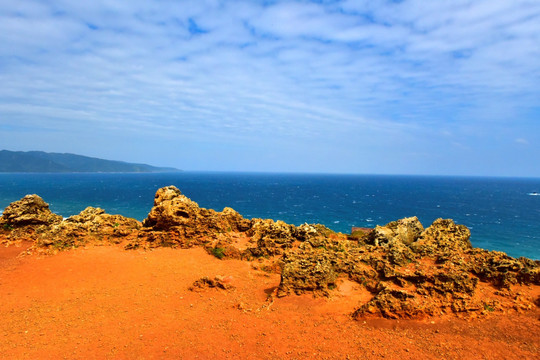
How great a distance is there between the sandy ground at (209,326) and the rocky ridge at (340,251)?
0.85m

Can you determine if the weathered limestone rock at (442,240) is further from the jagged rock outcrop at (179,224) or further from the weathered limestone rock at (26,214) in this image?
the weathered limestone rock at (26,214)

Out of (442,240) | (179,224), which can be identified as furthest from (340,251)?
(179,224)

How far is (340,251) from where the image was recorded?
1992 centimetres

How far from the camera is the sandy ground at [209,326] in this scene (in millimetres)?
10828

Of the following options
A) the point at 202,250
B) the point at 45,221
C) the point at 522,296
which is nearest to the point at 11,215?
the point at 45,221

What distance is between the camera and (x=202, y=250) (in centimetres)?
2302

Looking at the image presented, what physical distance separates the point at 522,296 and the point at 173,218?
2288 cm

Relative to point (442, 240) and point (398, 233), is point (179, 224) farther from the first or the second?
point (442, 240)

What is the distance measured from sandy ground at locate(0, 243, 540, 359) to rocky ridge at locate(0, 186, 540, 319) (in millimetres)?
854

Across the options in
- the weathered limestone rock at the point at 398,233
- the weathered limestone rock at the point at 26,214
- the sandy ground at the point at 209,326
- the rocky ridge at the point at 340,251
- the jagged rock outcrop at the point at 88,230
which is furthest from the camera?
the weathered limestone rock at the point at 26,214

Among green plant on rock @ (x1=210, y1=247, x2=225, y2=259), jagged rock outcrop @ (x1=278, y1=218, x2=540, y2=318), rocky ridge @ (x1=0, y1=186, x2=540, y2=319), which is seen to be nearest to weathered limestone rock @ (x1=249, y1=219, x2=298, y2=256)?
rocky ridge @ (x1=0, y1=186, x2=540, y2=319)

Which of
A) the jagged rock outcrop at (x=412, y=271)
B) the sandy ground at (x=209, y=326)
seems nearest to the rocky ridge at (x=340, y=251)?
the jagged rock outcrop at (x=412, y=271)

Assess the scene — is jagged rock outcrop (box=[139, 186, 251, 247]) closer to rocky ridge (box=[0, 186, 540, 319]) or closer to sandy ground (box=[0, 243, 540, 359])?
rocky ridge (box=[0, 186, 540, 319])

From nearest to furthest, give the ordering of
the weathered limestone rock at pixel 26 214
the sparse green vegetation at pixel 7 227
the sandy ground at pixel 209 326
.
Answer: the sandy ground at pixel 209 326 → the sparse green vegetation at pixel 7 227 → the weathered limestone rock at pixel 26 214
